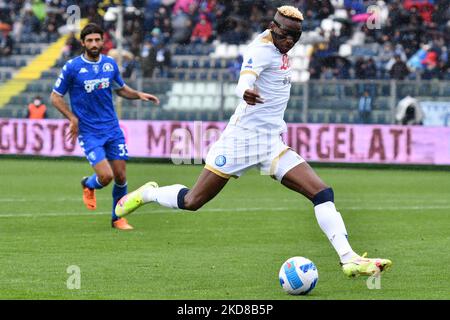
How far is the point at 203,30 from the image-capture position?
3491 centimetres

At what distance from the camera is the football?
30.9 feet

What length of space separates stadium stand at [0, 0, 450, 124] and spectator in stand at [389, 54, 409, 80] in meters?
0.07

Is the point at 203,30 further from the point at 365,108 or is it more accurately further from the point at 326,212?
the point at 326,212

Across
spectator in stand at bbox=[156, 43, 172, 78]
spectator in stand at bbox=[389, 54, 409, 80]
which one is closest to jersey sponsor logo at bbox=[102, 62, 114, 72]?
spectator in stand at bbox=[389, 54, 409, 80]

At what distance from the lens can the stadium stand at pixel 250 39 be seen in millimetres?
29250

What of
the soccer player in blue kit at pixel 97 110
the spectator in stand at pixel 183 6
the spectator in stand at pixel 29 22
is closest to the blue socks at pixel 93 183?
the soccer player in blue kit at pixel 97 110

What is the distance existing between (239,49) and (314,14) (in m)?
2.37

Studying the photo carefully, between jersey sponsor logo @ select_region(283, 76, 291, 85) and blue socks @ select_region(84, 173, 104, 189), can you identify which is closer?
jersey sponsor logo @ select_region(283, 76, 291, 85)

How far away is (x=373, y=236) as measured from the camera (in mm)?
14078

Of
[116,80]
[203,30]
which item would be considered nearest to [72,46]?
[203,30]

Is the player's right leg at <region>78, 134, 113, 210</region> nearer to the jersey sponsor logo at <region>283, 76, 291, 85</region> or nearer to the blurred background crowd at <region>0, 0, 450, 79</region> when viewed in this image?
the jersey sponsor logo at <region>283, 76, 291, 85</region>

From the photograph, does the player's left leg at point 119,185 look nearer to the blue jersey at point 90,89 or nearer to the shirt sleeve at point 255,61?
the blue jersey at point 90,89

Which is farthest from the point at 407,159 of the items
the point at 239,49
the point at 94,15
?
the point at 94,15

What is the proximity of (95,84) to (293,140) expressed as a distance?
14.5 meters
